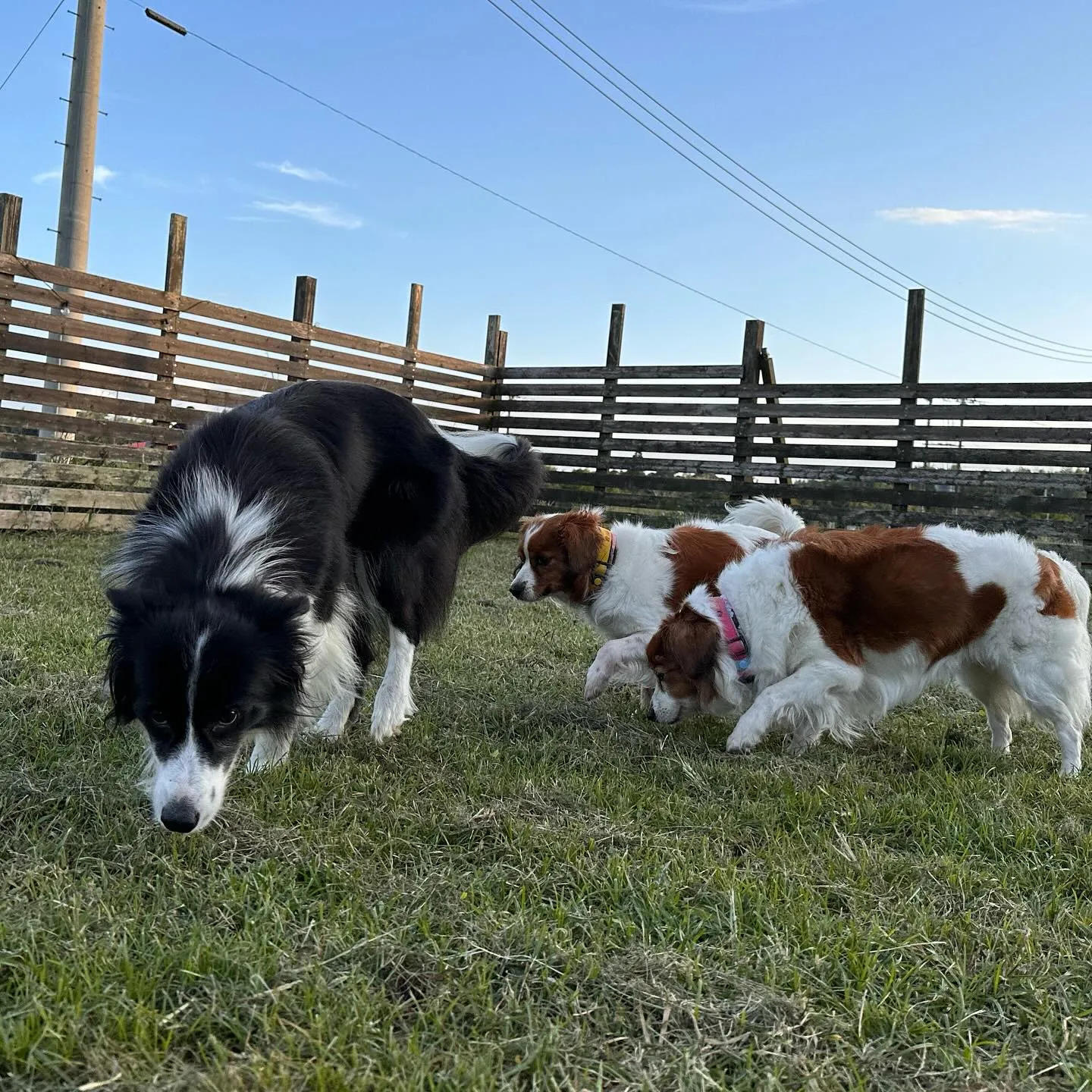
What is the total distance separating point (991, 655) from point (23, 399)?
7954mm

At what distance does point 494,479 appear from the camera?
4.15 metres

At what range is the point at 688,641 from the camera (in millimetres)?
3801

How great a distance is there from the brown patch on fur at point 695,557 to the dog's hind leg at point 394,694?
5.10 feet

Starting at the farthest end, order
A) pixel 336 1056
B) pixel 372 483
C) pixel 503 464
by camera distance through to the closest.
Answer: pixel 503 464 → pixel 372 483 → pixel 336 1056

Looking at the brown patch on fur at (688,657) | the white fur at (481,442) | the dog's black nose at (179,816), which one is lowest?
the dog's black nose at (179,816)

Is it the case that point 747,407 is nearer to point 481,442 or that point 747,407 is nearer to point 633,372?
point 633,372

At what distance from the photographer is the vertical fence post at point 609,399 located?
12.2 metres

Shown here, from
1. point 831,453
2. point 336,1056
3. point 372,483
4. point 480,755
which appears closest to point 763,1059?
point 336,1056

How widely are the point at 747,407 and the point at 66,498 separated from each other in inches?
283

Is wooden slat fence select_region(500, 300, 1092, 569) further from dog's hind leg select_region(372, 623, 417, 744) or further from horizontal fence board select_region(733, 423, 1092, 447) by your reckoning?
dog's hind leg select_region(372, 623, 417, 744)

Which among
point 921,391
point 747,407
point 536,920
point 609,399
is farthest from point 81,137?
point 536,920

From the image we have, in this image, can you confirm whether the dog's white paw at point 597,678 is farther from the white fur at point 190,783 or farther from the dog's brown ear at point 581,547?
the white fur at point 190,783

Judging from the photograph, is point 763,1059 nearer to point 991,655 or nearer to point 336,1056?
point 336,1056

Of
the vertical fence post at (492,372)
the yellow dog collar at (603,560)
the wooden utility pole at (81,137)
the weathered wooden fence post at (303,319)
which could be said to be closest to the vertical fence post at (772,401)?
the vertical fence post at (492,372)
